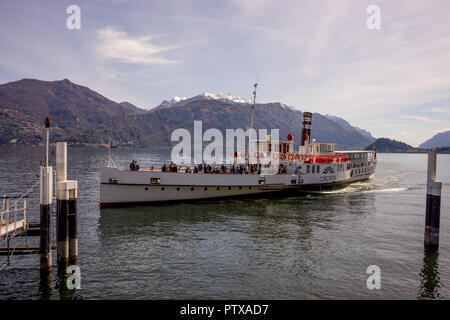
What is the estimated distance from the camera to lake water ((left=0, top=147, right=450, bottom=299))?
46.5 feet

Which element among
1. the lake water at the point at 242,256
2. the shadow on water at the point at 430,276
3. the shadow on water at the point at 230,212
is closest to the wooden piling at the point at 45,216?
the lake water at the point at 242,256

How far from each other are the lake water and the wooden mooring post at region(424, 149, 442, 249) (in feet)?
3.14

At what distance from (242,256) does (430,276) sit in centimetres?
1035

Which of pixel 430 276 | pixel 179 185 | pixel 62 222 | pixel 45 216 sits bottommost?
pixel 430 276

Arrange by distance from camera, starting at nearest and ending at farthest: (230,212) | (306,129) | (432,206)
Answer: (432,206) → (230,212) → (306,129)

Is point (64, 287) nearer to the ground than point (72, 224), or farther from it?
nearer to the ground

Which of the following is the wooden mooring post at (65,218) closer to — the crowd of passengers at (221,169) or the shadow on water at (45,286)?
the shadow on water at (45,286)

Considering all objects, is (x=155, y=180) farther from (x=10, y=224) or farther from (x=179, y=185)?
(x=10, y=224)

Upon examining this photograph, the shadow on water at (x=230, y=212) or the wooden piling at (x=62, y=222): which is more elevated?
the wooden piling at (x=62, y=222)

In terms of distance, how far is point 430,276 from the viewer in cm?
1631

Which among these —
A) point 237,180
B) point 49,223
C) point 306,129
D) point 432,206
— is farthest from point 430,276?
point 306,129

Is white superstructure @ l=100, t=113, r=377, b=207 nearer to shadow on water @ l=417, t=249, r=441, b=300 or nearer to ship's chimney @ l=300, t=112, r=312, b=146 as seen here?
ship's chimney @ l=300, t=112, r=312, b=146

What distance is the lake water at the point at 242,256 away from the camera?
1419cm

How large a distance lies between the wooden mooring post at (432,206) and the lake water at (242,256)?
3.14 ft
